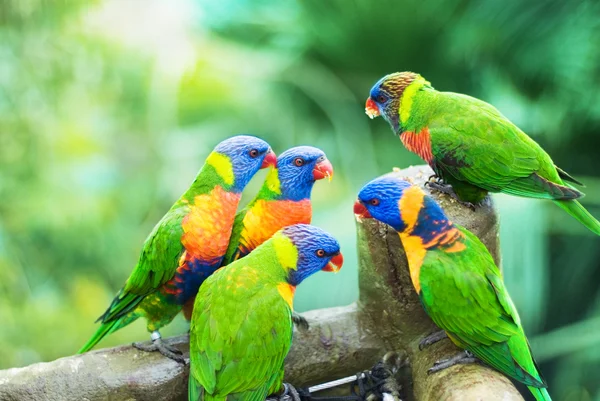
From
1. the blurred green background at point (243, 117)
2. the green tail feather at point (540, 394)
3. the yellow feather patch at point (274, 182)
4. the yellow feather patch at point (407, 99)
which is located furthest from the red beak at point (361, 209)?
the blurred green background at point (243, 117)

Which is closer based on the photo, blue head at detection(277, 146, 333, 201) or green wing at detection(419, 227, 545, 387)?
green wing at detection(419, 227, 545, 387)

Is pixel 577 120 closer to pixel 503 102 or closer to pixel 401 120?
pixel 503 102

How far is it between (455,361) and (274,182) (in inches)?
25.2

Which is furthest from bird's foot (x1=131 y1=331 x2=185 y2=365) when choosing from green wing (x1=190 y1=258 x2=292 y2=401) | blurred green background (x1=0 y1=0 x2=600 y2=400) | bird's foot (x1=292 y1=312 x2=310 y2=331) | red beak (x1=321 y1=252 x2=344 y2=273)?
blurred green background (x1=0 y1=0 x2=600 y2=400)

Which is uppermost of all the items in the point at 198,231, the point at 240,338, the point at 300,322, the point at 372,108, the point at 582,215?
the point at 372,108

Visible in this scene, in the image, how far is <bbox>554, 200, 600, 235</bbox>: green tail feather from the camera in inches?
55.6

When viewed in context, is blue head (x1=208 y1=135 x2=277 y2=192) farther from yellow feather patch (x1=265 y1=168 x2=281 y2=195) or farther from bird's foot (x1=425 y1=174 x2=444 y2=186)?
bird's foot (x1=425 y1=174 x2=444 y2=186)

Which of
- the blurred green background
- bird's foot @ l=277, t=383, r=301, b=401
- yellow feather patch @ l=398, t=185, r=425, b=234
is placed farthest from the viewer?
the blurred green background

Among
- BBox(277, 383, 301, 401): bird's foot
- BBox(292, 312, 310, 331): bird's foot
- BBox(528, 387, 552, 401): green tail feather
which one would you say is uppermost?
BBox(292, 312, 310, 331): bird's foot

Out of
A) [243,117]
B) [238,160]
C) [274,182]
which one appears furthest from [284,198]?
[243,117]

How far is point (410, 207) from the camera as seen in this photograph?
140cm

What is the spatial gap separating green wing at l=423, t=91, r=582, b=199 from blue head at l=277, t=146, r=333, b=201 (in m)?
0.30

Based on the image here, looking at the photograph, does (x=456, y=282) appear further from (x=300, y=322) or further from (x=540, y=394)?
(x=300, y=322)

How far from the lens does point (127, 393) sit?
1.47 metres
